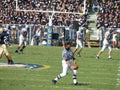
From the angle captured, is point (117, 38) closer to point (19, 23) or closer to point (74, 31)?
point (74, 31)

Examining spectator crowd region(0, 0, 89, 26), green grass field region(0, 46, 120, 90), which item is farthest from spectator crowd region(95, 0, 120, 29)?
green grass field region(0, 46, 120, 90)

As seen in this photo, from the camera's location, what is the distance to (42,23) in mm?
43719

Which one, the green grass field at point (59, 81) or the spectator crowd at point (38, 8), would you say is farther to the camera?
the spectator crowd at point (38, 8)

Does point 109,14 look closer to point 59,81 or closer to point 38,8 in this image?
point 38,8

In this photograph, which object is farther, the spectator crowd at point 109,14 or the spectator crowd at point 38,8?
the spectator crowd at point 38,8

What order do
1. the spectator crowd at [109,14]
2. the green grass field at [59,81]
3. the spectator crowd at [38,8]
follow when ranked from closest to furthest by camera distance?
the green grass field at [59,81], the spectator crowd at [109,14], the spectator crowd at [38,8]

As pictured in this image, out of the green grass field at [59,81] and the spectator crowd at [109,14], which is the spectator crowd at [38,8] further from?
the green grass field at [59,81]

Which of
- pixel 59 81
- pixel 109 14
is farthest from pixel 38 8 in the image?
pixel 59 81

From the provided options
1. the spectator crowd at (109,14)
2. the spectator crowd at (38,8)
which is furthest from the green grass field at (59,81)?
the spectator crowd at (38,8)

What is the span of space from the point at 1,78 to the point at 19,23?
26554 mm

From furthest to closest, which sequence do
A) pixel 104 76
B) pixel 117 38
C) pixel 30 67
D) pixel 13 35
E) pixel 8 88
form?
pixel 13 35 → pixel 117 38 → pixel 30 67 → pixel 104 76 → pixel 8 88

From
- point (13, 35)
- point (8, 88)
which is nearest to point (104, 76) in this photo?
point (8, 88)

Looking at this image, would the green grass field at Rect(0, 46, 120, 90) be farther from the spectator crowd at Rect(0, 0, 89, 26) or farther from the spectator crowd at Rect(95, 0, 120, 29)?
the spectator crowd at Rect(0, 0, 89, 26)

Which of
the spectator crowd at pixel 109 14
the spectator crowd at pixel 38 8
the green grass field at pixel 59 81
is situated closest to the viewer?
the green grass field at pixel 59 81
